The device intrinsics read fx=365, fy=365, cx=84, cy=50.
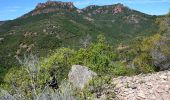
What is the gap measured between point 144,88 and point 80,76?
4.85 m

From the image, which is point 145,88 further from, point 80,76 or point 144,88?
point 80,76

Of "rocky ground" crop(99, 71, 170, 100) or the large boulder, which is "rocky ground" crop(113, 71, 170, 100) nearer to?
"rocky ground" crop(99, 71, 170, 100)

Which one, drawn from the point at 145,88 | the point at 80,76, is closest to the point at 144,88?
the point at 145,88

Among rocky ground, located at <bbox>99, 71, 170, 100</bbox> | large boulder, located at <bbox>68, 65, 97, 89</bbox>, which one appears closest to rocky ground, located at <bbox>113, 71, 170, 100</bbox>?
rocky ground, located at <bbox>99, 71, 170, 100</bbox>

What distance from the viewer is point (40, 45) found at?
197m

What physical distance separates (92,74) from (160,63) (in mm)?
16950

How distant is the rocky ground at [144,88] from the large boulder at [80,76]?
192 centimetres

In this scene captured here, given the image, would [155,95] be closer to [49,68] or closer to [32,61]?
[32,61]

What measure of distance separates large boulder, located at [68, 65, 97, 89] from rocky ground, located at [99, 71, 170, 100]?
192 centimetres

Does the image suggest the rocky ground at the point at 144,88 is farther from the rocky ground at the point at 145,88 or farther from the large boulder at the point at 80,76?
the large boulder at the point at 80,76

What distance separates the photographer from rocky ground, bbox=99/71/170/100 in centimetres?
2033

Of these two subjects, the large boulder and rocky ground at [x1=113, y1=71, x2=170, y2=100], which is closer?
rocky ground at [x1=113, y1=71, x2=170, y2=100]

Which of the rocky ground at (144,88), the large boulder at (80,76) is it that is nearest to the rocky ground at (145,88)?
the rocky ground at (144,88)

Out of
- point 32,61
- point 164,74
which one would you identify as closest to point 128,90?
point 164,74
